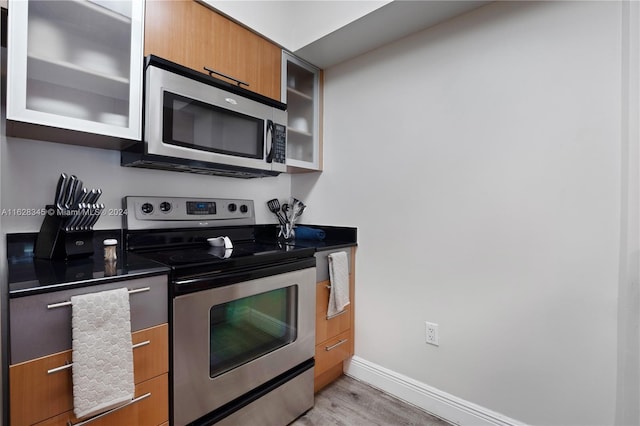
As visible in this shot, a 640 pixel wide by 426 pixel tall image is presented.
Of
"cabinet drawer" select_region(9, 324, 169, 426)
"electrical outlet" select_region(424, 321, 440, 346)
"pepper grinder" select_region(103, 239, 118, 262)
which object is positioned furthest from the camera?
"electrical outlet" select_region(424, 321, 440, 346)

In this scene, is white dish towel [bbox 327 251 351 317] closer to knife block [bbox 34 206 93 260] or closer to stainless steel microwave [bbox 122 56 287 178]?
stainless steel microwave [bbox 122 56 287 178]

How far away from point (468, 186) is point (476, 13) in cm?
90

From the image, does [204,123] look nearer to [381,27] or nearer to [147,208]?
[147,208]

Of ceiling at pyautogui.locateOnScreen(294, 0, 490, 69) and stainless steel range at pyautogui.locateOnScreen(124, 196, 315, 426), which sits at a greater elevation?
ceiling at pyautogui.locateOnScreen(294, 0, 490, 69)

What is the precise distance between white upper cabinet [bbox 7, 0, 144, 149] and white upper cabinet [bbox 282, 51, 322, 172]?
99cm

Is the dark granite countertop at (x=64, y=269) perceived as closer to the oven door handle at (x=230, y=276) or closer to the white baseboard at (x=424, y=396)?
the oven door handle at (x=230, y=276)

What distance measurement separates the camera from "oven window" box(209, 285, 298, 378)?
1.25m

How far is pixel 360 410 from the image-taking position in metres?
1.65

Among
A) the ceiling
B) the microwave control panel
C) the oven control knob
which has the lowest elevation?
the oven control knob

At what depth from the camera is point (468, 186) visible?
1.56 meters

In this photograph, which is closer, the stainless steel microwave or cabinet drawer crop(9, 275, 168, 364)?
cabinet drawer crop(9, 275, 168, 364)

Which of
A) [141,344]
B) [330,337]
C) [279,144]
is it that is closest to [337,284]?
[330,337]

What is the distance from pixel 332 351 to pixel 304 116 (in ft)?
5.30

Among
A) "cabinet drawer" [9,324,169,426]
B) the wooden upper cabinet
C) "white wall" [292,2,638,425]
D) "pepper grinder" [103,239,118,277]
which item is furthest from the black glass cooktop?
the wooden upper cabinet
